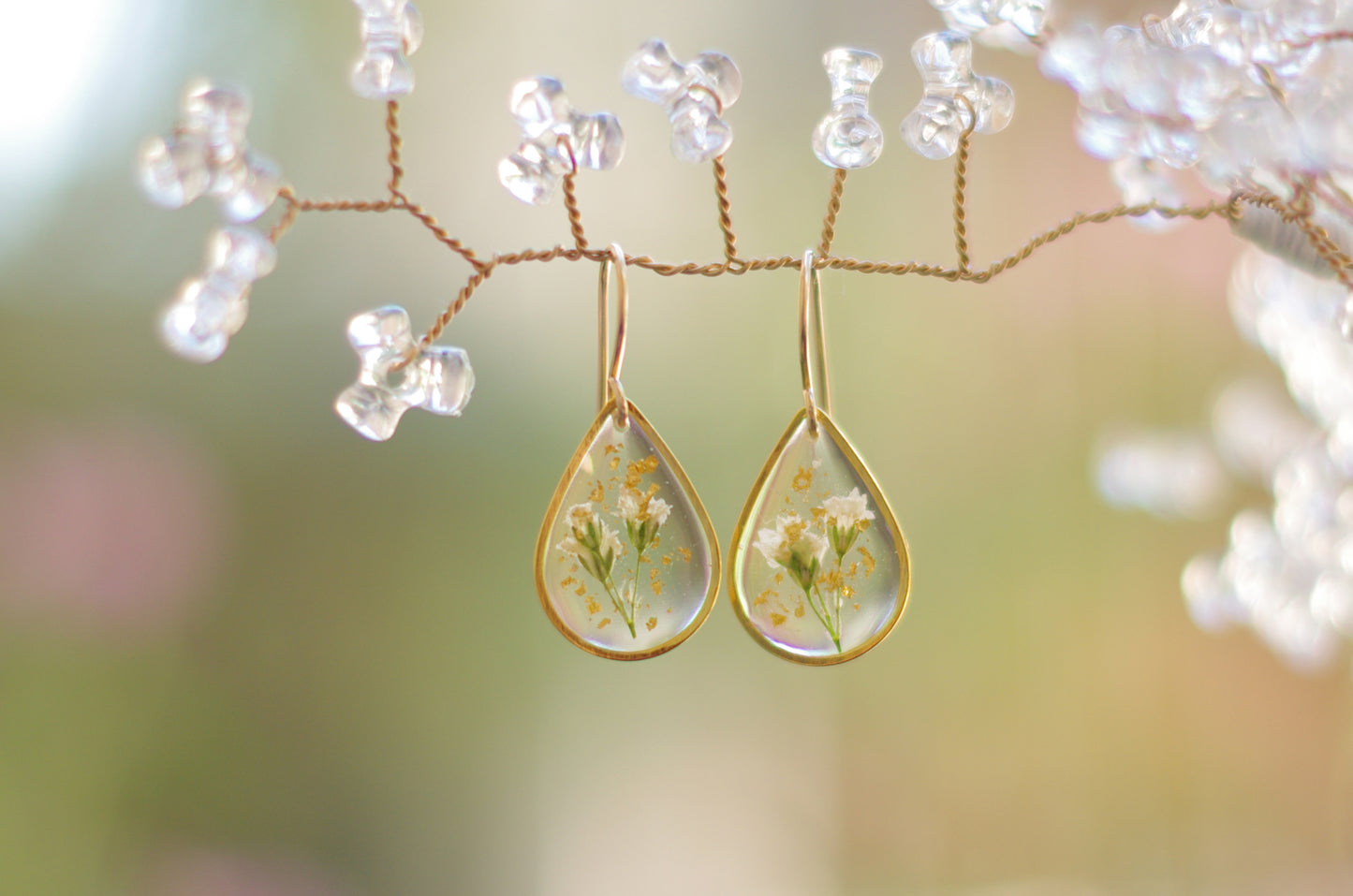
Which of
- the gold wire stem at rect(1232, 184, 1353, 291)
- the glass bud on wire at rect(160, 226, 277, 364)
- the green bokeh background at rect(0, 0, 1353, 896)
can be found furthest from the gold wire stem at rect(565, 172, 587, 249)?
the green bokeh background at rect(0, 0, 1353, 896)

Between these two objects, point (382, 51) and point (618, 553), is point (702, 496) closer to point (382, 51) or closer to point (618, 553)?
point (618, 553)

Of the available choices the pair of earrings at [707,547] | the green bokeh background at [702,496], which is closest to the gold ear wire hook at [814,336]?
the pair of earrings at [707,547]

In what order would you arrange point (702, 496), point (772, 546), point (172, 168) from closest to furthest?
point (172, 168) → point (772, 546) → point (702, 496)

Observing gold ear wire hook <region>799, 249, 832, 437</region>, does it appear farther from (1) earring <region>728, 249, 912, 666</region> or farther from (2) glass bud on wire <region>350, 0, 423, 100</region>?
(2) glass bud on wire <region>350, 0, 423, 100</region>

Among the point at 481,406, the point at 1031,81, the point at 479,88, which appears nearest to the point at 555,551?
the point at 481,406

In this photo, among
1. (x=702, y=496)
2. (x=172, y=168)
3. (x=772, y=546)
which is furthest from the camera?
(x=702, y=496)

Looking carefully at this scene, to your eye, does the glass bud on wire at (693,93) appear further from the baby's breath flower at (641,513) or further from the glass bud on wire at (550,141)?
the baby's breath flower at (641,513)

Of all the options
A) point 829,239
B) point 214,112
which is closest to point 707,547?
point 829,239
